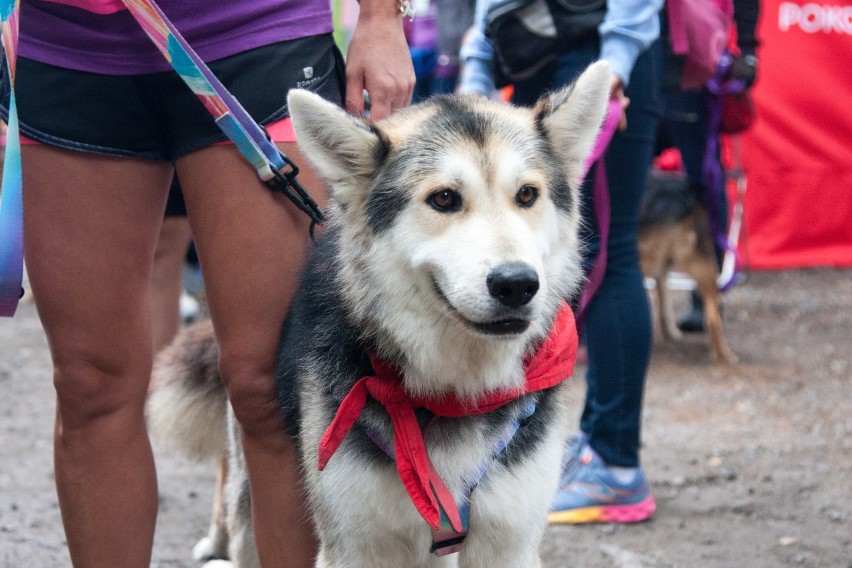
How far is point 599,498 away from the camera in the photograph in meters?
3.16

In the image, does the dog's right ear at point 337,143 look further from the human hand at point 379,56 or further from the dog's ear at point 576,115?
the dog's ear at point 576,115

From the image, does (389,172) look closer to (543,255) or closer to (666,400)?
(543,255)

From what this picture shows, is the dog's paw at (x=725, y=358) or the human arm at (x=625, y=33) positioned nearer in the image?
the human arm at (x=625, y=33)

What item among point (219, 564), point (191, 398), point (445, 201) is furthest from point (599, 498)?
point (445, 201)

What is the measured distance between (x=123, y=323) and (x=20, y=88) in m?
0.52

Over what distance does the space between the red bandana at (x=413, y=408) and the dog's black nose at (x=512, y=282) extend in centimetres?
30

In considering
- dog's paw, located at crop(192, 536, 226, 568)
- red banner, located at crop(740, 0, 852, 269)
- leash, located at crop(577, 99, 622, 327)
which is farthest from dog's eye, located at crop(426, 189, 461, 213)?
red banner, located at crop(740, 0, 852, 269)

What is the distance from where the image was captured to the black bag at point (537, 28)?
2887mm

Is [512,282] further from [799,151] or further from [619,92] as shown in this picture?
[799,151]

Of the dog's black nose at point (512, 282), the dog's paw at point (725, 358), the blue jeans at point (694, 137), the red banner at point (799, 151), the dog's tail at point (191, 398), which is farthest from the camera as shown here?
the red banner at point (799, 151)

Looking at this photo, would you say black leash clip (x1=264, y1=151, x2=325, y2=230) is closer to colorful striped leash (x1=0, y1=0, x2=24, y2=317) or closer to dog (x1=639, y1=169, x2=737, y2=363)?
colorful striped leash (x1=0, y1=0, x2=24, y2=317)

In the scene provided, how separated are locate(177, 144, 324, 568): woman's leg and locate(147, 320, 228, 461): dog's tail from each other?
56 cm

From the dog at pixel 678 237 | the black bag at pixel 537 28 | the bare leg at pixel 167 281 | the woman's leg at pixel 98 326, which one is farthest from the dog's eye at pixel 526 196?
the dog at pixel 678 237

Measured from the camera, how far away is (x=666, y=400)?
468cm
